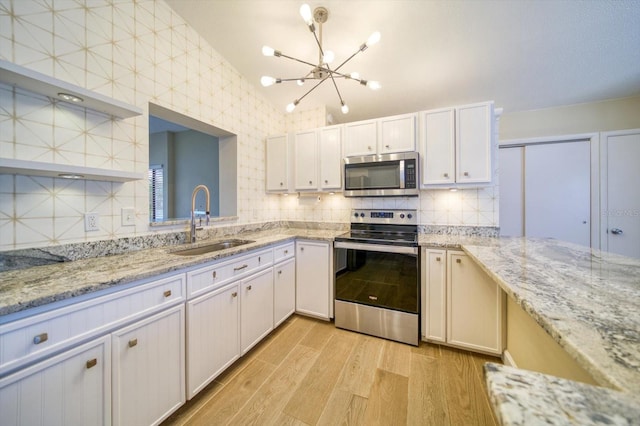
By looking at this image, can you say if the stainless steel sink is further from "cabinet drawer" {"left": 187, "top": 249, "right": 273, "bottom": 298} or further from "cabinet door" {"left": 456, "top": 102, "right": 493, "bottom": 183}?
"cabinet door" {"left": 456, "top": 102, "right": 493, "bottom": 183}

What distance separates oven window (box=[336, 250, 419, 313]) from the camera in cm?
198

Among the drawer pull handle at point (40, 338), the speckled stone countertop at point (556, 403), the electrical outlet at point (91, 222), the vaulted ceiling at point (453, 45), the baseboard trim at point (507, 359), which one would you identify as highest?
the vaulted ceiling at point (453, 45)

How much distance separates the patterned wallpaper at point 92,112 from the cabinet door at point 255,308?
3.08 feet

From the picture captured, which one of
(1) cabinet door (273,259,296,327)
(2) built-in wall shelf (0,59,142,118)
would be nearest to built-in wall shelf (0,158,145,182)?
(2) built-in wall shelf (0,59,142,118)

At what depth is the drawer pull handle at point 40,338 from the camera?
0.82m

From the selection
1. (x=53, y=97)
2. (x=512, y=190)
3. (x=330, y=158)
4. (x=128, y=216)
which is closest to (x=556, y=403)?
(x=128, y=216)

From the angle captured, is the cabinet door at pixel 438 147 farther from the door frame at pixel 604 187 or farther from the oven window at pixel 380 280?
the door frame at pixel 604 187

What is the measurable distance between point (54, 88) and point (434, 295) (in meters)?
2.84

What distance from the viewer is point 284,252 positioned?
2.28m

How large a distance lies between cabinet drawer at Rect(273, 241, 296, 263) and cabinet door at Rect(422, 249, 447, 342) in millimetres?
1291

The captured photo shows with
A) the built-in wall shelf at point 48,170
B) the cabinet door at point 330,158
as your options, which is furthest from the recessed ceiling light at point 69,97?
the cabinet door at point 330,158

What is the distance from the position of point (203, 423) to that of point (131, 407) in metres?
0.41

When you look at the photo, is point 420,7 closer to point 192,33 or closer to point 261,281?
point 192,33

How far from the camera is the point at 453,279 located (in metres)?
1.89
